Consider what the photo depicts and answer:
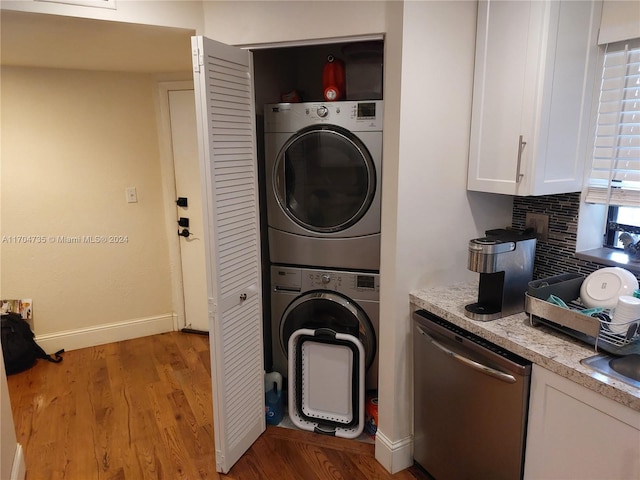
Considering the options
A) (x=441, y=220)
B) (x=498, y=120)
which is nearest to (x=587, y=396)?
(x=441, y=220)

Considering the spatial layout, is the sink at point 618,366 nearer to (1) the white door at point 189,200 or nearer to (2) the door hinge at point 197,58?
(2) the door hinge at point 197,58

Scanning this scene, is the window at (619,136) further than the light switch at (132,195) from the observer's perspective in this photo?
No

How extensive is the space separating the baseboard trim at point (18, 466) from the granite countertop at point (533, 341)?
191cm

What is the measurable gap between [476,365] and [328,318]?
3.25 feet

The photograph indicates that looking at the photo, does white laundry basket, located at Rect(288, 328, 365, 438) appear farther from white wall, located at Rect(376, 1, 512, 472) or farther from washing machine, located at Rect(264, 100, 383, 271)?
washing machine, located at Rect(264, 100, 383, 271)

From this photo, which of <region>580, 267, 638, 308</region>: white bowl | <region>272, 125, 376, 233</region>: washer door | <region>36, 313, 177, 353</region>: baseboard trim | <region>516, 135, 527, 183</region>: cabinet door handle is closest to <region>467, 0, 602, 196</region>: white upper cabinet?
<region>516, 135, 527, 183</region>: cabinet door handle

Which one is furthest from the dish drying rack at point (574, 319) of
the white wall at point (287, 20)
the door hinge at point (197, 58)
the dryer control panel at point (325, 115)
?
the door hinge at point (197, 58)

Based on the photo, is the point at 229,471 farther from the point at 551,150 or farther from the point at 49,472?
the point at 551,150

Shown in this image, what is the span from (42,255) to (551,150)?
130 inches

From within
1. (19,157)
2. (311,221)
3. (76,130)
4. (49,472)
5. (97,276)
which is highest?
(76,130)

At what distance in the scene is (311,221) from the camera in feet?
7.77

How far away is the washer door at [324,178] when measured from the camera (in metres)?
2.21

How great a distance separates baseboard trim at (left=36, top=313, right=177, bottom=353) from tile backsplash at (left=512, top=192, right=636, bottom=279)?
2841mm

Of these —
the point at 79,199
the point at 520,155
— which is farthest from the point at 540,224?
the point at 79,199
